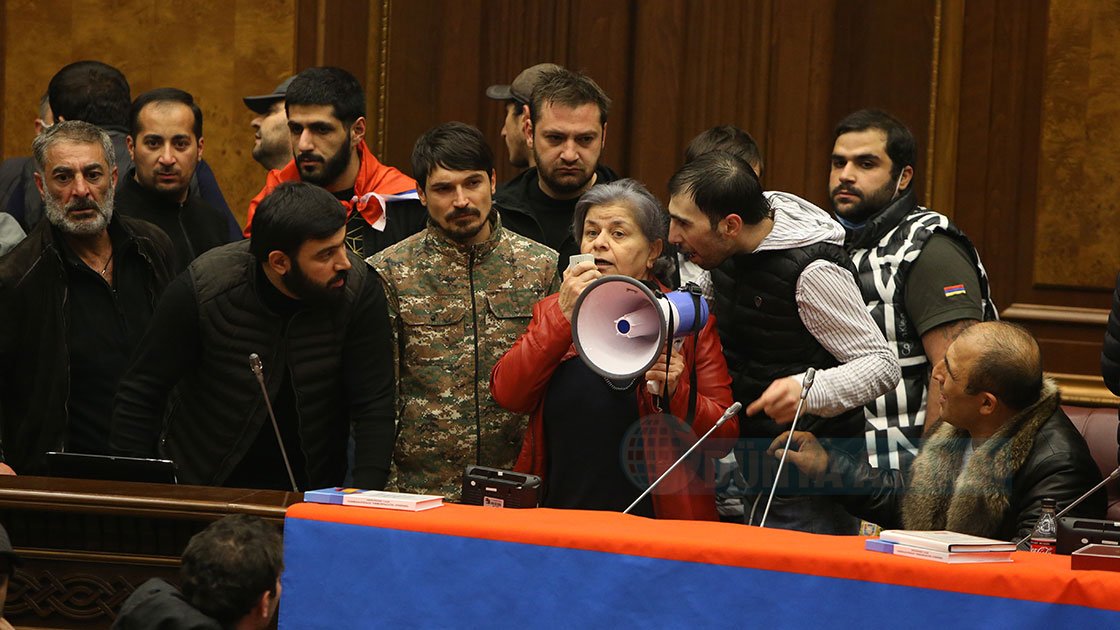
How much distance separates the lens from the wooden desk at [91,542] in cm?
284

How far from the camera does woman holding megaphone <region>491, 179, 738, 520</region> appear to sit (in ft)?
9.88

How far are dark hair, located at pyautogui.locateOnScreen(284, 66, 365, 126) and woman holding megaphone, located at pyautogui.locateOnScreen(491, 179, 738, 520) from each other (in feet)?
4.11

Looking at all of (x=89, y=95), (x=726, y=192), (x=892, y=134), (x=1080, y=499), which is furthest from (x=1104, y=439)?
(x=89, y=95)

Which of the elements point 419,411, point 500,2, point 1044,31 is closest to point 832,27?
point 1044,31

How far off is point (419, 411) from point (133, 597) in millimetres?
1223

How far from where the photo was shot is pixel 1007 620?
2.13 metres

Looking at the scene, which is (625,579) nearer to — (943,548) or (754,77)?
(943,548)

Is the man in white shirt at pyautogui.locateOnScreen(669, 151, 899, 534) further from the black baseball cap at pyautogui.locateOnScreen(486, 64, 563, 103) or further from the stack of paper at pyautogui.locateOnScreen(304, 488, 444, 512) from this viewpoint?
the black baseball cap at pyautogui.locateOnScreen(486, 64, 563, 103)

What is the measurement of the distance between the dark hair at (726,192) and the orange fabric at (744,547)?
0.81m

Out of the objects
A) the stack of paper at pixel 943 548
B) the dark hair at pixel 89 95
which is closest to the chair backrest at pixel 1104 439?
the stack of paper at pixel 943 548

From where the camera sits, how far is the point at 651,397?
3092 mm

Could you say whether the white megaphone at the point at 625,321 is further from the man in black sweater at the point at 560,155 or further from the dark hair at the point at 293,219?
the man in black sweater at the point at 560,155

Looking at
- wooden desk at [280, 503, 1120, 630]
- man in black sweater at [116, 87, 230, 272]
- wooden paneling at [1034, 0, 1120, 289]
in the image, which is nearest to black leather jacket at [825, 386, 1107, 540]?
wooden desk at [280, 503, 1120, 630]

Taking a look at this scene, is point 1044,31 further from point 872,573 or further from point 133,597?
point 133,597
